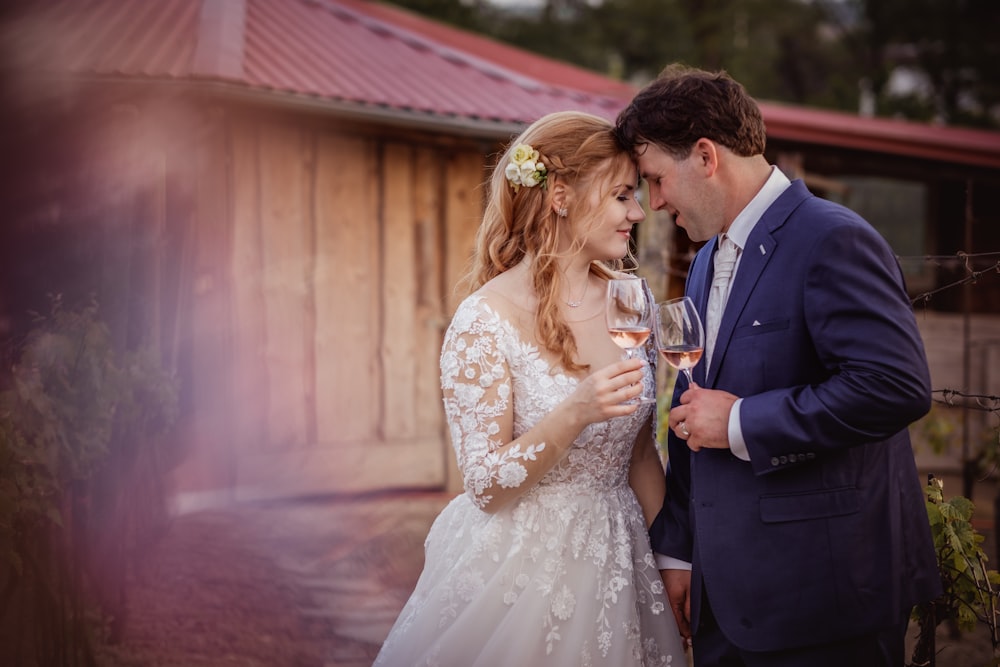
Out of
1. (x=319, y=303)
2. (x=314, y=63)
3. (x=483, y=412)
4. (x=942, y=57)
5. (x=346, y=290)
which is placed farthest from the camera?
(x=942, y=57)

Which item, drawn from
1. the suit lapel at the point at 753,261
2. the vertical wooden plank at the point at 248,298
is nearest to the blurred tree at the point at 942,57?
the vertical wooden plank at the point at 248,298

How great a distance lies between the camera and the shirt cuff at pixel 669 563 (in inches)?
102

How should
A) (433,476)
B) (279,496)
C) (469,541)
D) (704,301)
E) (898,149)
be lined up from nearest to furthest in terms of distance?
(704,301)
(469,541)
(279,496)
(433,476)
(898,149)

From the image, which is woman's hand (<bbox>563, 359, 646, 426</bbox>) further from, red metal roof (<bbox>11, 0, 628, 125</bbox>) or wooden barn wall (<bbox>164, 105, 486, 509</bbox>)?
wooden barn wall (<bbox>164, 105, 486, 509</bbox>)

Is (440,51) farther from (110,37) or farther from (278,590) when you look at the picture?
(278,590)

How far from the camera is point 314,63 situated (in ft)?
21.9

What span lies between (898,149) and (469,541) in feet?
25.2

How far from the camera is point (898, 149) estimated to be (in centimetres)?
869

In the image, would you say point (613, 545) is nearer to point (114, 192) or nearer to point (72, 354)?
point (72, 354)

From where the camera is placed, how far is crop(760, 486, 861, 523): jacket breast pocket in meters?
2.16

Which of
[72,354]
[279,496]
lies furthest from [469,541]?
[279,496]

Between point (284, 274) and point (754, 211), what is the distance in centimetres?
507

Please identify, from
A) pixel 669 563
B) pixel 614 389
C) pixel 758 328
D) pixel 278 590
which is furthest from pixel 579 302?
pixel 278 590

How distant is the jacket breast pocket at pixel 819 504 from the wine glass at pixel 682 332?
0.41 metres
